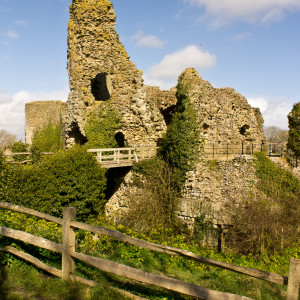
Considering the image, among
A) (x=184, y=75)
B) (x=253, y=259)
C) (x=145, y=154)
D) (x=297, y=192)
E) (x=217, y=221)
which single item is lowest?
(x=253, y=259)

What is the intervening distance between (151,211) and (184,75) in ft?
30.9

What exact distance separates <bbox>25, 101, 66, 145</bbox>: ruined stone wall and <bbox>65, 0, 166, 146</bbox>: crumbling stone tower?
17548 millimetres

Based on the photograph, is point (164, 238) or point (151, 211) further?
point (151, 211)

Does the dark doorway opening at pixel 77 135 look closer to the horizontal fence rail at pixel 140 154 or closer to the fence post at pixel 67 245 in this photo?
the horizontal fence rail at pixel 140 154

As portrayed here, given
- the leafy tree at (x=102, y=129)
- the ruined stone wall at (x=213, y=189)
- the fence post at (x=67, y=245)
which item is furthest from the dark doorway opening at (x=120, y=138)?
the fence post at (x=67, y=245)

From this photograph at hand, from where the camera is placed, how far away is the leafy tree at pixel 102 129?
19.6m

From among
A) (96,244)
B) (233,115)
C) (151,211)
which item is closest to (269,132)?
(233,115)

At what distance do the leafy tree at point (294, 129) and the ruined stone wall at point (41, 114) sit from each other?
26136 millimetres

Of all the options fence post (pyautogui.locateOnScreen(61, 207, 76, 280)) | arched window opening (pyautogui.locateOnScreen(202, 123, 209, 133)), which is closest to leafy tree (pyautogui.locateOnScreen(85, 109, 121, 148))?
arched window opening (pyautogui.locateOnScreen(202, 123, 209, 133))

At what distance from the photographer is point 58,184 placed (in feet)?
44.2

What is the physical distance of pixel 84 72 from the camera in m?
20.2

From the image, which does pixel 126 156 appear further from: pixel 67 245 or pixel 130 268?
pixel 130 268

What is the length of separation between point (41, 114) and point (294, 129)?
3039cm

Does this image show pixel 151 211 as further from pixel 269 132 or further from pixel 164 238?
pixel 269 132
